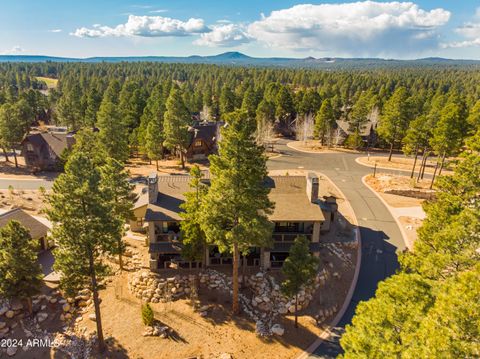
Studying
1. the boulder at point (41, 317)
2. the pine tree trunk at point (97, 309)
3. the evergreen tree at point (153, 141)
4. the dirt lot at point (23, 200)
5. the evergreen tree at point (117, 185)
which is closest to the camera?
the pine tree trunk at point (97, 309)

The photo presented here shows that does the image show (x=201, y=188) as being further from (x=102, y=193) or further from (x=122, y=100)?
(x=122, y=100)

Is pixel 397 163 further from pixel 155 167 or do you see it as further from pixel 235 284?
pixel 235 284

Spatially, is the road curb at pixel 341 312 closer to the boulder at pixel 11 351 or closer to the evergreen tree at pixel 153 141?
the boulder at pixel 11 351

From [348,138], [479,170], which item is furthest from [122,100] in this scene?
[479,170]

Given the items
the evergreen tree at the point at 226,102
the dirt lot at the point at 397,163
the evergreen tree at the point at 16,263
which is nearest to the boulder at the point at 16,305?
the evergreen tree at the point at 16,263

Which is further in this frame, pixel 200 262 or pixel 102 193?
pixel 200 262

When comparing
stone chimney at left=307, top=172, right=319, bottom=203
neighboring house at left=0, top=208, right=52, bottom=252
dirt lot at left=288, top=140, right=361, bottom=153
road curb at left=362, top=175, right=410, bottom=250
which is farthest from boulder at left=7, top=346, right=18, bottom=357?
dirt lot at left=288, top=140, right=361, bottom=153
